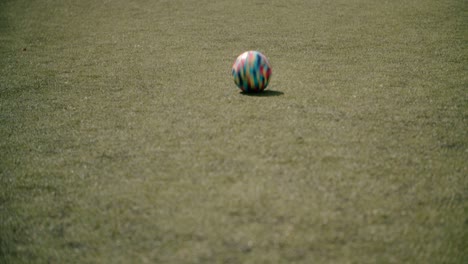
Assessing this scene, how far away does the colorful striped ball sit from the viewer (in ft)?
17.8

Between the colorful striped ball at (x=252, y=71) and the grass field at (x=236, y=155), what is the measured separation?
306 millimetres

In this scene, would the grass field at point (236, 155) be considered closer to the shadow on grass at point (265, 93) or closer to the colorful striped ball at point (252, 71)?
the shadow on grass at point (265, 93)

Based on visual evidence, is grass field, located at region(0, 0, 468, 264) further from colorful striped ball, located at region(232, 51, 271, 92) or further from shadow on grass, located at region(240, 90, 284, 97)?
colorful striped ball, located at region(232, 51, 271, 92)

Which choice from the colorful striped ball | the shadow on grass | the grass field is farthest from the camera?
the shadow on grass

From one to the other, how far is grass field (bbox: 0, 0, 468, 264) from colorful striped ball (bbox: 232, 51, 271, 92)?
0.31 m

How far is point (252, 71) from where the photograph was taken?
5449 millimetres

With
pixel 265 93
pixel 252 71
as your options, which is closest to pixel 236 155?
pixel 252 71

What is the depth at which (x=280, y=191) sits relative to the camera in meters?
3.25

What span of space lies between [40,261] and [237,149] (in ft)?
6.34

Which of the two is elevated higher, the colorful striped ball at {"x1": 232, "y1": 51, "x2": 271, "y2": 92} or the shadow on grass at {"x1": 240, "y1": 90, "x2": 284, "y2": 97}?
the colorful striped ball at {"x1": 232, "y1": 51, "x2": 271, "y2": 92}

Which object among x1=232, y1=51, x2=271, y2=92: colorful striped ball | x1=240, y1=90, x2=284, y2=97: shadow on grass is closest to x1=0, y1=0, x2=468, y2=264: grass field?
x1=240, y1=90, x2=284, y2=97: shadow on grass

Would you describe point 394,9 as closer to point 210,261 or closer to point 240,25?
point 240,25

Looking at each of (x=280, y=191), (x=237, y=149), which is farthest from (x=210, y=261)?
(x=237, y=149)

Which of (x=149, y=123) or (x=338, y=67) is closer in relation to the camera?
(x=149, y=123)
